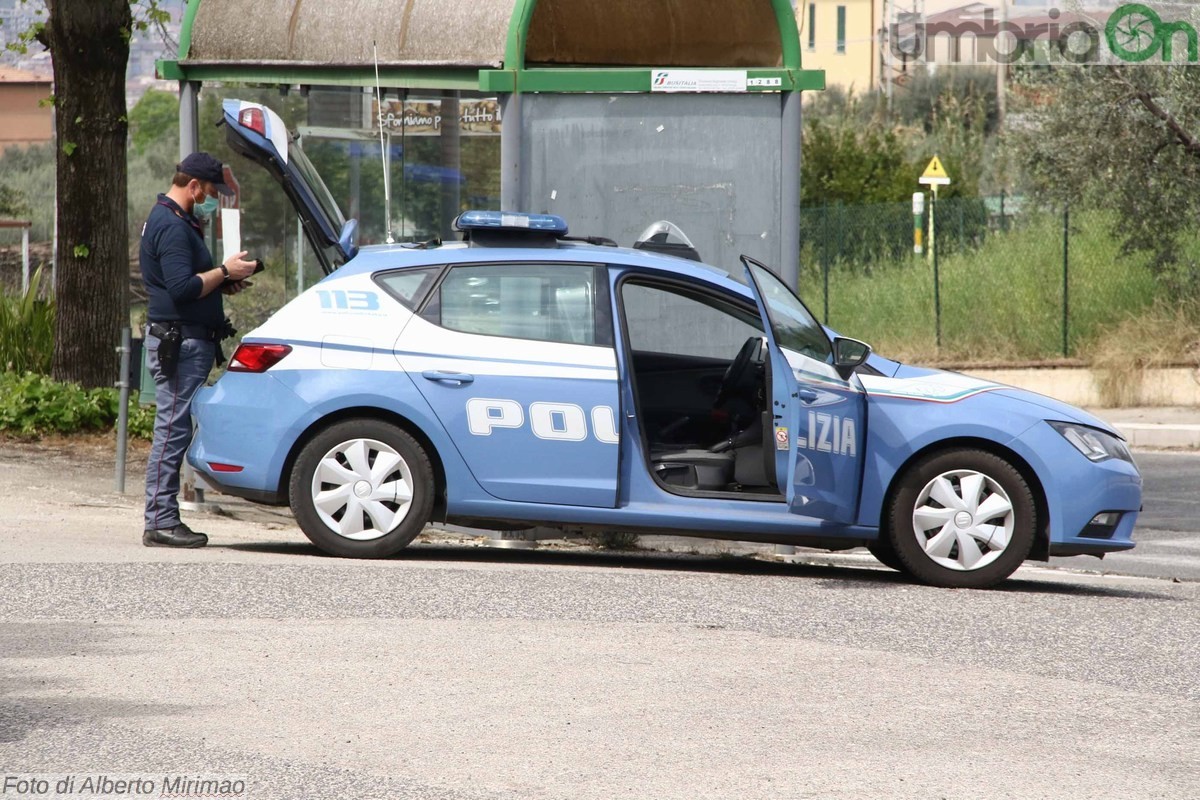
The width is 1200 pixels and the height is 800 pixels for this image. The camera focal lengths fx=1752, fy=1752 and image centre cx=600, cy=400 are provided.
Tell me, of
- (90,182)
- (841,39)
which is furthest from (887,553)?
(841,39)

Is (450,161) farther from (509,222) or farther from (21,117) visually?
(21,117)

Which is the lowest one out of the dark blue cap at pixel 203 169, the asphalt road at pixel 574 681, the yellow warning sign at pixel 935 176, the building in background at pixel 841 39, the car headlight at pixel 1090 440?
the asphalt road at pixel 574 681

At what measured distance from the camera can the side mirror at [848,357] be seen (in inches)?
326

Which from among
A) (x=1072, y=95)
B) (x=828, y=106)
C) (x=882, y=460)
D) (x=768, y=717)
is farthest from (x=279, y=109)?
(x=828, y=106)

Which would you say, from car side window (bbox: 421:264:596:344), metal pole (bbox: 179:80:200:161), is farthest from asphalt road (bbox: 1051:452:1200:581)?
metal pole (bbox: 179:80:200:161)

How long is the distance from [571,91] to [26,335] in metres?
6.91

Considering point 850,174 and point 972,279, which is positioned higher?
point 850,174

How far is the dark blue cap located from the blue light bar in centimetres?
119

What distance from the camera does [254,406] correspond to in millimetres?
8406

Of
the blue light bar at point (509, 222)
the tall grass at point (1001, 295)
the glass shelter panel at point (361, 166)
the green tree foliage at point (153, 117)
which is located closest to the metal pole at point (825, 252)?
the tall grass at point (1001, 295)

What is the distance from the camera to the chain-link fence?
72.0 feet

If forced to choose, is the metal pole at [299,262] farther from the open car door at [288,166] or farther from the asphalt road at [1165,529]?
the asphalt road at [1165,529]

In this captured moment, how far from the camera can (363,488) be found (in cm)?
834

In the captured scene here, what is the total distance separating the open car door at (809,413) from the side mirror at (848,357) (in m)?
0.03
